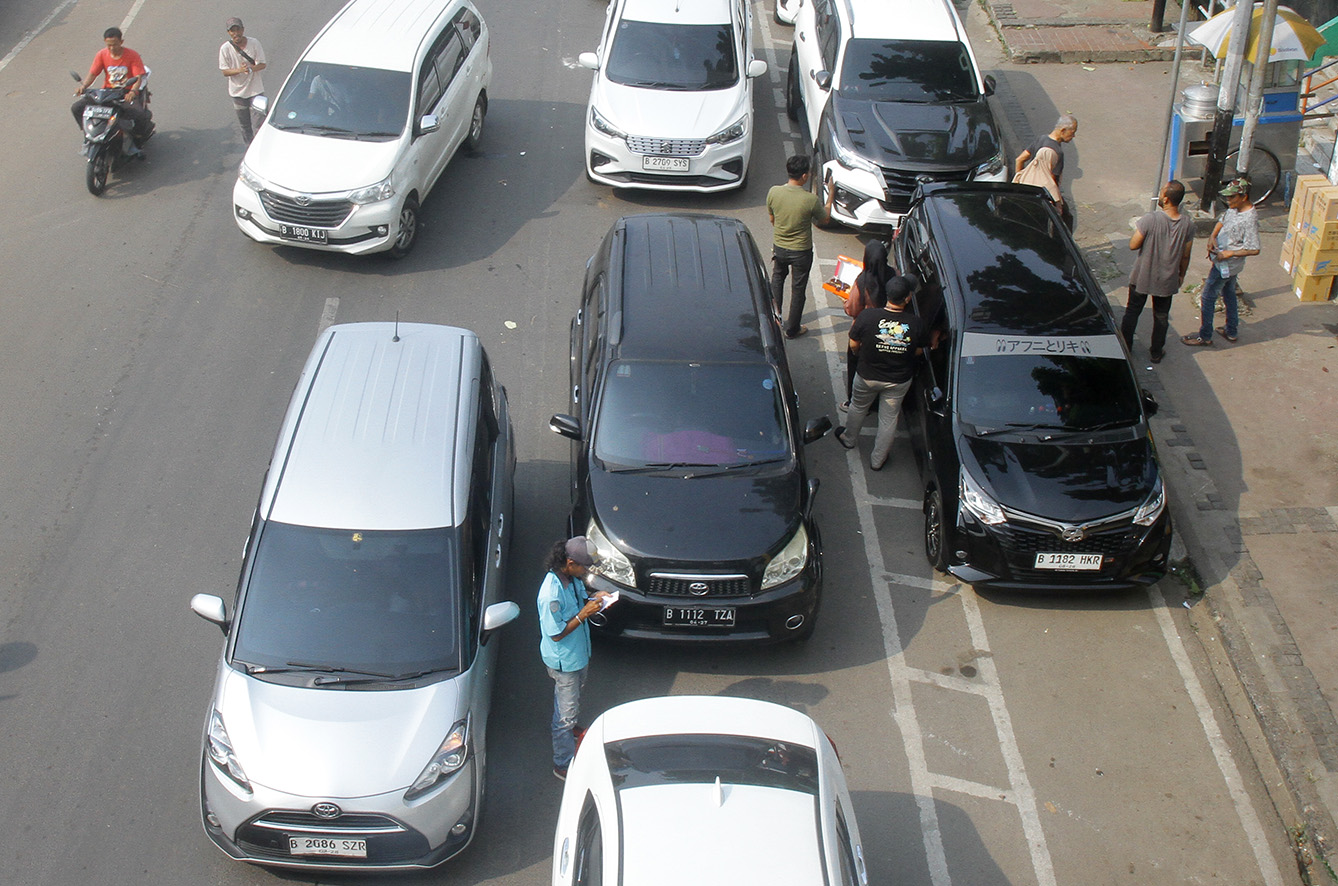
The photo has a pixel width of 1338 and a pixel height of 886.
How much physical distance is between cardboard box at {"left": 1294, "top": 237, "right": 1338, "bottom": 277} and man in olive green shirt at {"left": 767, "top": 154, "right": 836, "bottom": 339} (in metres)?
4.65

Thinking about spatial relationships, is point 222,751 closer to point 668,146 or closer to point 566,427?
point 566,427

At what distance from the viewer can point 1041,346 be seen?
8.62 m

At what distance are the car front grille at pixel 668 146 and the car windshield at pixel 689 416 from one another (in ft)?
16.5

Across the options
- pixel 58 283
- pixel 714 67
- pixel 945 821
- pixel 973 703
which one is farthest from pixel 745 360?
pixel 58 283

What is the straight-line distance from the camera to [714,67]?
13.1 m

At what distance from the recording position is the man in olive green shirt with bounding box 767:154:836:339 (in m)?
10.1

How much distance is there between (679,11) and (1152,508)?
8.75 metres

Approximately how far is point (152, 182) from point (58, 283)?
2319 mm

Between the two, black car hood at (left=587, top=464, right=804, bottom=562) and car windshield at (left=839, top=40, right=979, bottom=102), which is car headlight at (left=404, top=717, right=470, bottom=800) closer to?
black car hood at (left=587, top=464, right=804, bottom=562)

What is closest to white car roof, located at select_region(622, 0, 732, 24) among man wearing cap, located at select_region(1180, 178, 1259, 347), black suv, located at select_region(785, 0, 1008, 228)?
black suv, located at select_region(785, 0, 1008, 228)

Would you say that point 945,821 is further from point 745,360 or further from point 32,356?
point 32,356

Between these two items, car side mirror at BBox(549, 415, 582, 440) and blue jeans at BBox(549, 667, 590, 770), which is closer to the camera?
blue jeans at BBox(549, 667, 590, 770)

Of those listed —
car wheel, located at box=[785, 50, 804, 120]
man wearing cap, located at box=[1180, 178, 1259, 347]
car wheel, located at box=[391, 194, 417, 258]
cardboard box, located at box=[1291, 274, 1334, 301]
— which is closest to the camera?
man wearing cap, located at box=[1180, 178, 1259, 347]

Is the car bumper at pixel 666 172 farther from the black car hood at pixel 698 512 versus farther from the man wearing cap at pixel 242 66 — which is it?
→ the black car hood at pixel 698 512
